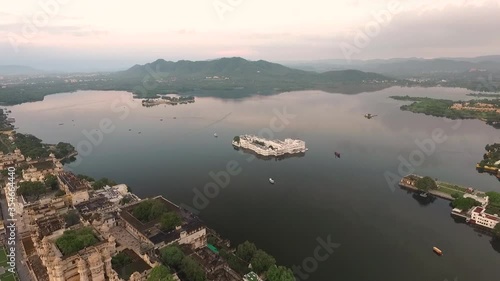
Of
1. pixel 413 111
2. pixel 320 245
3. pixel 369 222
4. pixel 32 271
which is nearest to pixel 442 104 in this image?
pixel 413 111

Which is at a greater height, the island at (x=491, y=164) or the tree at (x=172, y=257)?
the tree at (x=172, y=257)

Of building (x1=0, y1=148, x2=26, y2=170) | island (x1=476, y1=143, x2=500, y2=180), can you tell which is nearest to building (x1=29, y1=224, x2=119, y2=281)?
building (x1=0, y1=148, x2=26, y2=170)

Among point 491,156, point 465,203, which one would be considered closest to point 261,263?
point 465,203

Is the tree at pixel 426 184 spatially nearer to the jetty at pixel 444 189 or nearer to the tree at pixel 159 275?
the jetty at pixel 444 189

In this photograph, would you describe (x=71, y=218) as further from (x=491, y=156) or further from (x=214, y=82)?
(x=214, y=82)

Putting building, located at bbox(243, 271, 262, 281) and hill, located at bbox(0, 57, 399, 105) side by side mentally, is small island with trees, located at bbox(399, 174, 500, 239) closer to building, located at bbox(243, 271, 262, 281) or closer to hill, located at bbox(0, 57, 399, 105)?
building, located at bbox(243, 271, 262, 281)

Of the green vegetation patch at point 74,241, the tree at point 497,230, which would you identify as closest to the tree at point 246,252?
the green vegetation patch at point 74,241
